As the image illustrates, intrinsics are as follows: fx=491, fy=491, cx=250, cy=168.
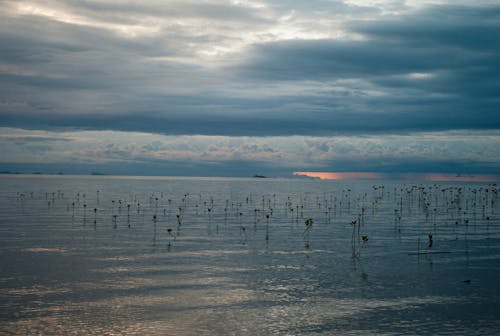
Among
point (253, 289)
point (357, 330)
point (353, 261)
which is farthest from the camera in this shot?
point (353, 261)

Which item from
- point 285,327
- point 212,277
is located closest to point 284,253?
point 212,277

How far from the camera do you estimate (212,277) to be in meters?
23.4

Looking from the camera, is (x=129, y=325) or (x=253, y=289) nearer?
(x=129, y=325)

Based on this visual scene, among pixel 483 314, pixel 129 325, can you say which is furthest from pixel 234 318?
pixel 483 314

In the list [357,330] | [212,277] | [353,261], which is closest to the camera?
[357,330]

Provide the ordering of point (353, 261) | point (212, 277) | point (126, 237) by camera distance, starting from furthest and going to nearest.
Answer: point (126, 237) < point (353, 261) < point (212, 277)

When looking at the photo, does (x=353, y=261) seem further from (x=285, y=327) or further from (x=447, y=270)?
(x=285, y=327)

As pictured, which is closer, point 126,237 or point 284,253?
point 284,253

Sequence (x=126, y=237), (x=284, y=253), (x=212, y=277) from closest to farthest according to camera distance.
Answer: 1. (x=212, y=277)
2. (x=284, y=253)
3. (x=126, y=237)

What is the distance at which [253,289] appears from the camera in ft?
69.9

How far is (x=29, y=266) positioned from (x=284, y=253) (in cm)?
1438

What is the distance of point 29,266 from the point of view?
24922 millimetres

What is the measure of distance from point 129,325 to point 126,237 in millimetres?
20567

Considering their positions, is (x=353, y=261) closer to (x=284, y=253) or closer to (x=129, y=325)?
(x=284, y=253)
